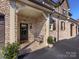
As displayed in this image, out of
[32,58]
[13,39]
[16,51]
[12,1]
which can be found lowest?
[32,58]

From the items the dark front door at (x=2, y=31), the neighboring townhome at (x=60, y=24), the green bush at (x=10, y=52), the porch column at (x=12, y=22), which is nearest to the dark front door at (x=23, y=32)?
the neighboring townhome at (x=60, y=24)

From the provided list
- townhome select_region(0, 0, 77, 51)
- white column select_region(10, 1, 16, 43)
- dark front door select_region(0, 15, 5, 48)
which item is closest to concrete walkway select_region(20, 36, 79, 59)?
townhome select_region(0, 0, 77, 51)

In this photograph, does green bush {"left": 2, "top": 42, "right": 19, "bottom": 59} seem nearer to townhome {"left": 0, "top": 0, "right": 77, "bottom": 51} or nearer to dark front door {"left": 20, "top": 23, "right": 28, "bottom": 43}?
townhome {"left": 0, "top": 0, "right": 77, "bottom": 51}

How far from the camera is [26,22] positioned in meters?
16.8

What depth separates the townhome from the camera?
376 inches

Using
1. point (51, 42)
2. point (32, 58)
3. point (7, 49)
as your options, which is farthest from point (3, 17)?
point (51, 42)

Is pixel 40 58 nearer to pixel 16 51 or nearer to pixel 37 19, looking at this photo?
pixel 16 51

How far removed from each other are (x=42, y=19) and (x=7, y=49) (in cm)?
909

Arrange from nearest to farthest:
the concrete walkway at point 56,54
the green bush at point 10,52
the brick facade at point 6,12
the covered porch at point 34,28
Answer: the green bush at point 10,52
the brick facade at point 6,12
the concrete walkway at point 56,54
the covered porch at point 34,28

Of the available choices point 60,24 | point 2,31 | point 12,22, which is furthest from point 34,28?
point 2,31

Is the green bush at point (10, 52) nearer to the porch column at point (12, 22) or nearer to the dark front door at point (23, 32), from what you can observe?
the porch column at point (12, 22)

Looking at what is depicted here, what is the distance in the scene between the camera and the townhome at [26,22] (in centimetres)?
956

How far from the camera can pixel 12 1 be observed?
31.8ft

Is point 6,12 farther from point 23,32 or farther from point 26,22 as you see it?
point 23,32
